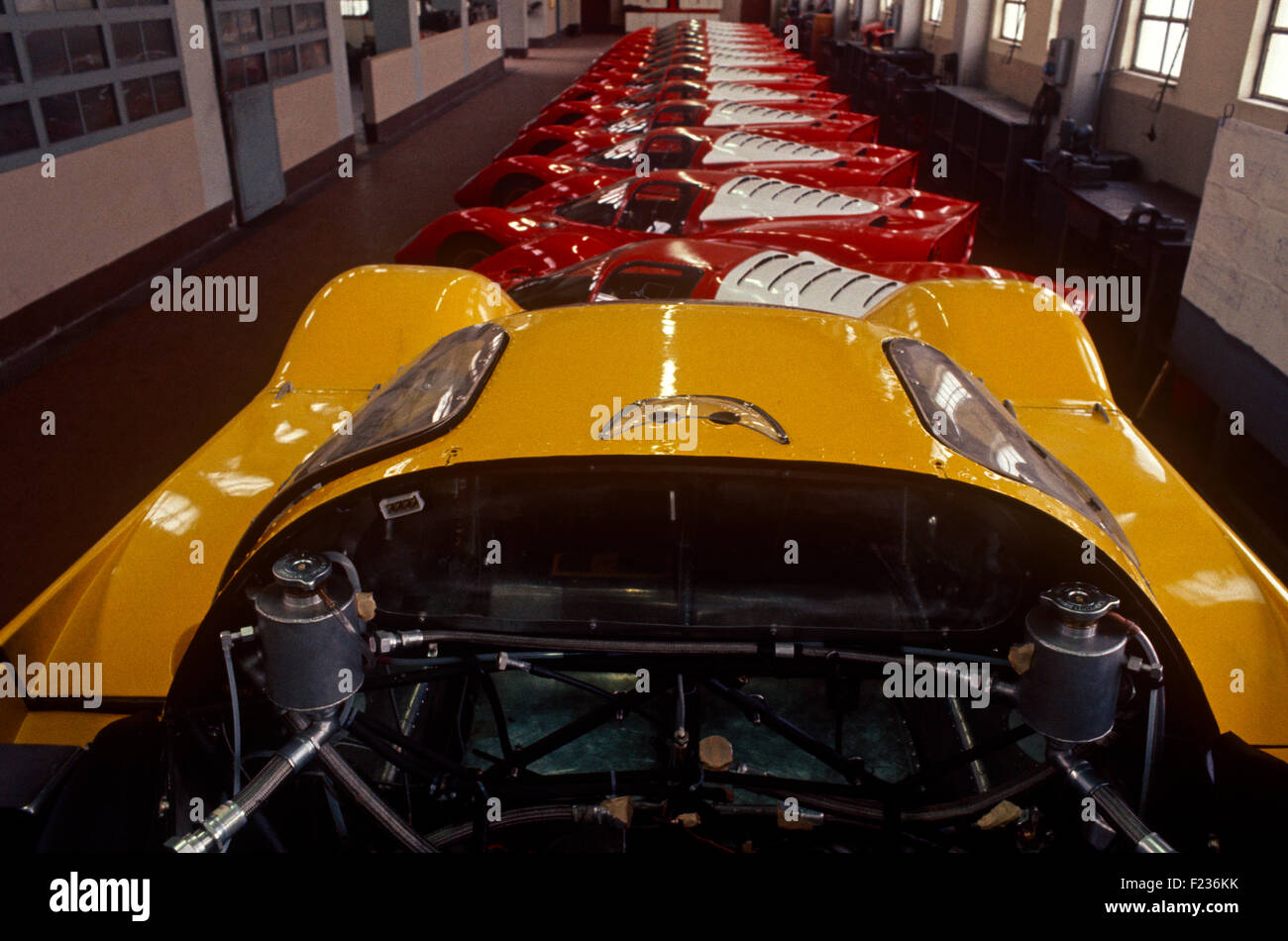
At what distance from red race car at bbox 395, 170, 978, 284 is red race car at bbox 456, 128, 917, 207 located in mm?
472

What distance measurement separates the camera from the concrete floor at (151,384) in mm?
4453

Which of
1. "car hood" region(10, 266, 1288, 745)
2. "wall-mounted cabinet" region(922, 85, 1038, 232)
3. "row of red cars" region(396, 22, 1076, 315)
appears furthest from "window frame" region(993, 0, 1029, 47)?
"car hood" region(10, 266, 1288, 745)

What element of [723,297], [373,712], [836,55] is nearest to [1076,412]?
[723,297]

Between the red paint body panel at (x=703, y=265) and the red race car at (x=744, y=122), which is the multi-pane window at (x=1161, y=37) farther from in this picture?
the red paint body panel at (x=703, y=265)

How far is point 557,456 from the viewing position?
5.38 feet

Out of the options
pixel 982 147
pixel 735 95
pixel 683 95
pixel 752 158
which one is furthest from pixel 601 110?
pixel 752 158

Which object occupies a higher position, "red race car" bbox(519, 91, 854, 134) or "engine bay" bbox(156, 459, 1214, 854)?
"red race car" bbox(519, 91, 854, 134)

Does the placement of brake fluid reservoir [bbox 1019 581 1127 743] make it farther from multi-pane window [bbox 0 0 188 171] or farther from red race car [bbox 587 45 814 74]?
red race car [bbox 587 45 814 74]

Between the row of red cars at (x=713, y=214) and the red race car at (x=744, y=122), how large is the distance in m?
0.02

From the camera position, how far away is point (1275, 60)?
6664 millimetres

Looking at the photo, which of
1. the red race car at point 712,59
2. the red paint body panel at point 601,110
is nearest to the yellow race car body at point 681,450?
the red paint body panel at point 601,110

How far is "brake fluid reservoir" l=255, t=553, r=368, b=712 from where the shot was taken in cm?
151

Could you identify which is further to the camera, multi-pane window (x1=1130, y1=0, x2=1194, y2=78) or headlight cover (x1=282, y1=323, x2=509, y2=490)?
multi-pane window (x1=1130, y1=0, x2=1194, y2=78)

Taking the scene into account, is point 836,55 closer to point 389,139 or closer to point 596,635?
point 389,139
